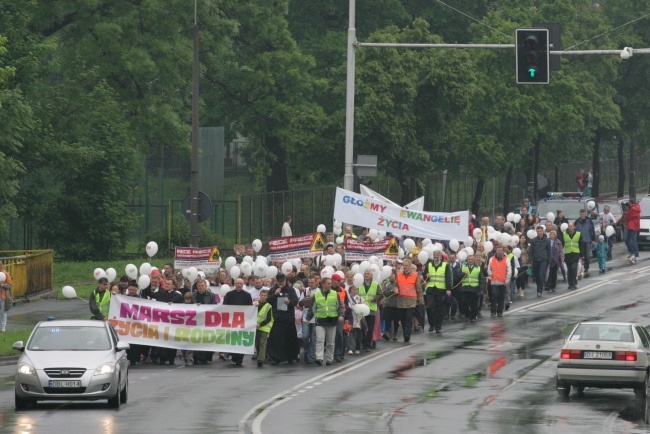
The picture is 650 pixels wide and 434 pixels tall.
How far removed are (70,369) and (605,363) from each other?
309 inches

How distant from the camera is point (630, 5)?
2975 inches

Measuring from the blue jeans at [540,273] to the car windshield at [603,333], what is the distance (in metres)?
16.6

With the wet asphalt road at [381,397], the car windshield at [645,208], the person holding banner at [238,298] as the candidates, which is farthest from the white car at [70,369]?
the car windshield at [645,208]

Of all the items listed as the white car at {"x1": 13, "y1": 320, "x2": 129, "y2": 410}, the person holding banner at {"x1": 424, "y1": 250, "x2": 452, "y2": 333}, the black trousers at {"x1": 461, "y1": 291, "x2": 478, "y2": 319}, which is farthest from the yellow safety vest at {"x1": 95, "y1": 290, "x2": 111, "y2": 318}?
the black trousers at {"x1": 461, "y1": 291, "x2": 478, "y2": 319}

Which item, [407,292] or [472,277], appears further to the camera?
[472,277]

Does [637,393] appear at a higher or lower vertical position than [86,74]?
lower

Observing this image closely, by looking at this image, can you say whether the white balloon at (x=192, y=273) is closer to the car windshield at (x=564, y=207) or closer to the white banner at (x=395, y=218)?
the white banner at (x=395, y=218)

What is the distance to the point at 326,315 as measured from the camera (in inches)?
1056

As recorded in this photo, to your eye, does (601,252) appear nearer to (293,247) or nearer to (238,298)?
(293,247)

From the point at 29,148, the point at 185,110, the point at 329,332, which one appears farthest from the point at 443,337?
the point at 185,110

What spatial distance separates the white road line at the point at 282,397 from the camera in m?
19.4

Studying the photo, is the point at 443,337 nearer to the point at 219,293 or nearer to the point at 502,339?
the point at 502,339

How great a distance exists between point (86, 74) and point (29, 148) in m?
4.18

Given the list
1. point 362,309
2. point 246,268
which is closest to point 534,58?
point 362,309
